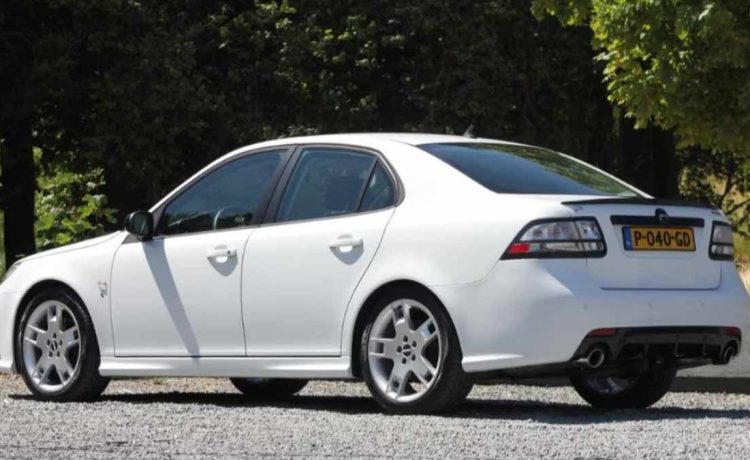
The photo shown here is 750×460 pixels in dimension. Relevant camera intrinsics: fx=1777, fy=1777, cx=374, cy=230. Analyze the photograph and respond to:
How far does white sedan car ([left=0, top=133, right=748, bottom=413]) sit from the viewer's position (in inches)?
339

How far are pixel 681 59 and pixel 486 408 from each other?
728 inches

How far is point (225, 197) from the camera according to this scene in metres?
10.2

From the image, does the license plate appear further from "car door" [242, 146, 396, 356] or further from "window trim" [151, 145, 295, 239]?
"window trim" [151, 145, 295, 239]

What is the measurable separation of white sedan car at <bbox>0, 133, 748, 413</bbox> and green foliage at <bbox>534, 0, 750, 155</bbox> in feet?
54.0

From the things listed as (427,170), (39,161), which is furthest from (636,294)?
(39,161)

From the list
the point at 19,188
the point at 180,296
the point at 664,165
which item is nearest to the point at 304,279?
the point at 180,296

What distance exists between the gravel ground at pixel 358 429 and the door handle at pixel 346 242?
2.89 feet

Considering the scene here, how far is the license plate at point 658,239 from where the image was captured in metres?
8.81

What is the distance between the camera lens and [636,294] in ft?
28.6

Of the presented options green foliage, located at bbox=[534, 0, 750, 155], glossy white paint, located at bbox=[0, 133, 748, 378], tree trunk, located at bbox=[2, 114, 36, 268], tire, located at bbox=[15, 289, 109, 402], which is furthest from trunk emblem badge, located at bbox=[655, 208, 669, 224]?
tree trunk, located at bbox=[2, 114, 36, 268]

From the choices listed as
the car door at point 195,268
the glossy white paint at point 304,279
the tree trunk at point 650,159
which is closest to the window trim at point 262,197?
the car door at point 195,268

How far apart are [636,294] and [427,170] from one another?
4.31ft

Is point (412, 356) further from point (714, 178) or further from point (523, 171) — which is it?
point (714, 178)

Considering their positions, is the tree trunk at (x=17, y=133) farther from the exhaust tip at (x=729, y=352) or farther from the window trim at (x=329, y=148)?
the exhaust tip at (x=729, y=352)
